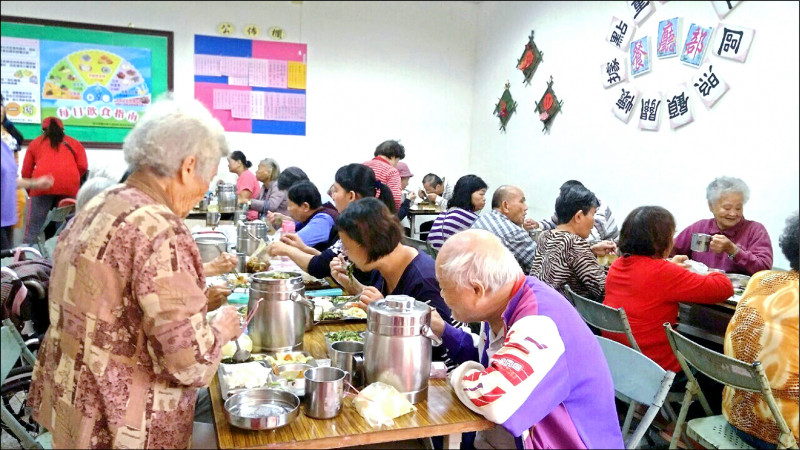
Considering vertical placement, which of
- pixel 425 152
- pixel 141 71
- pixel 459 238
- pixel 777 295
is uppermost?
pixel 141 71

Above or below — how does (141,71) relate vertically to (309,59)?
below

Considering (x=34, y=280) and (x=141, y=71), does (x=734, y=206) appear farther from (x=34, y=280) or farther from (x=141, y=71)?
(x=34, y=280)

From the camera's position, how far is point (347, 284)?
7.59 ft

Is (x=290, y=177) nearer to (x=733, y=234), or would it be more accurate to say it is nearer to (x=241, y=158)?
(x=241, y=158)

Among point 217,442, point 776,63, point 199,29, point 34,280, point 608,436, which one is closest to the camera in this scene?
point 217,442

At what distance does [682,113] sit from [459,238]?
9.28 ft

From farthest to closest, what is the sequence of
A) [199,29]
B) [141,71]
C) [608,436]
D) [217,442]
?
[199,29], [141,71], [608,436], [217,442]

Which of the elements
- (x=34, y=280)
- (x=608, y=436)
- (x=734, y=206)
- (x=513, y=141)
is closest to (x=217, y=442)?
(x=608, y=436)

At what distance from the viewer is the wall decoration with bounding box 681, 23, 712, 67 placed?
334cm

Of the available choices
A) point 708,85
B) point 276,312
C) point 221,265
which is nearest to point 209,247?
point 221,265

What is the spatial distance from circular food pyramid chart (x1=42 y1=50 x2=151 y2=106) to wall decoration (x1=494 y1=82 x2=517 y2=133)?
2535mm

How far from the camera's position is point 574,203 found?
8.98ft

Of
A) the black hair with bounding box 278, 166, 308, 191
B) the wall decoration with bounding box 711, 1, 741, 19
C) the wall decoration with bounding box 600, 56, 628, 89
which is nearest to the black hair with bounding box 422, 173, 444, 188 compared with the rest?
the black hair with bounding box 278, 166, 308, 191

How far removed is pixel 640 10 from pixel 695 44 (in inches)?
19.8
